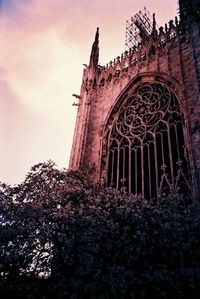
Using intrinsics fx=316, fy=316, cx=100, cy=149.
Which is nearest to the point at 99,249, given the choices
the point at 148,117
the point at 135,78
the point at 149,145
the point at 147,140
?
the point at 149,145

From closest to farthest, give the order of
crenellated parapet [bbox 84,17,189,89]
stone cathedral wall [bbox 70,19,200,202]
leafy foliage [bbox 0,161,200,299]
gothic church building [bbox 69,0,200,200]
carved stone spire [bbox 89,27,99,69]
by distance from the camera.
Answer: leafy foliage [bbox 0,161,200,299] < gothic church building [bbox 69,0,200,200] < stone cathedral wall [bbox 70,19,200,202] < crenellated parapet [bbox 84,17,189,89] < carved stone spire [bbox 89,27,99,69]

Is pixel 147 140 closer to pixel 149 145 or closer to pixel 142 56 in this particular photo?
pixel 149 145

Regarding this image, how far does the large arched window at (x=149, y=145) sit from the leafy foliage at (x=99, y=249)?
11.1 ft

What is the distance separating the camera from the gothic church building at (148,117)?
15.0 m

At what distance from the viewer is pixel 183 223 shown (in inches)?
408

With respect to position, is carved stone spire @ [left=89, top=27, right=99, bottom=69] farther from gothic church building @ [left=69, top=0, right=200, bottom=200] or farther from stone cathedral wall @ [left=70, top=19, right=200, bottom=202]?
gothic church building @ [left=69, top=0, right=200, bottom=200]

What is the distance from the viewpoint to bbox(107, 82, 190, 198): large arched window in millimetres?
15133

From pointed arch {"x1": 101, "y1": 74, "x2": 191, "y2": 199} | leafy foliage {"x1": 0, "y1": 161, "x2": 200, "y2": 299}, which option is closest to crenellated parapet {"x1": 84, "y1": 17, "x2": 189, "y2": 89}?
pointed arch {"x1": 101, "y1": 74, "x2": 191, "y2": 199}

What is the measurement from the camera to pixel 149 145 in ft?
56.7

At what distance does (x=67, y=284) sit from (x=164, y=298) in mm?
2837

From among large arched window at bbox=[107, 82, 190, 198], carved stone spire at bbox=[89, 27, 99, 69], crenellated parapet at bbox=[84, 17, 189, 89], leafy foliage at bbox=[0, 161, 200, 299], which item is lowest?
leafy foliage at bbox=[0, 161, 200, 299]

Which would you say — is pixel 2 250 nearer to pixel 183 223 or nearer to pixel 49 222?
pixel 49 222

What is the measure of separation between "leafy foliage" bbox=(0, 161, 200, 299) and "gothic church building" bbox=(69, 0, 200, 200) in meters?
2.95

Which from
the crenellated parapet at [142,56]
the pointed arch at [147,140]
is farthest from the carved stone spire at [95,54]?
the pointed arch at [147,140]
